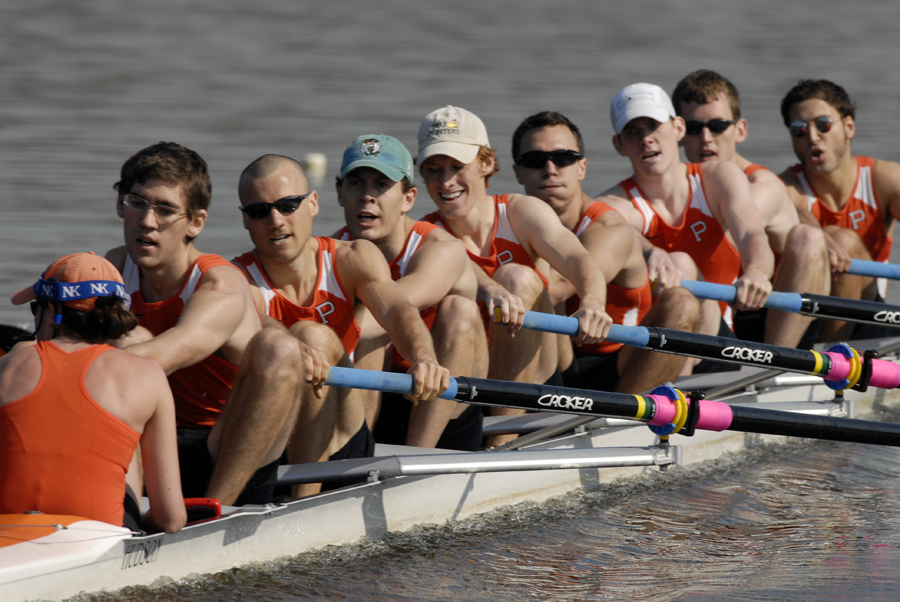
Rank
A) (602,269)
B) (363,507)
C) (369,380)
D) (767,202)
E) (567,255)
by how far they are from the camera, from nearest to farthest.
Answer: (369,380) → (363,507) → (567,255) → (602,269) → (767,202)

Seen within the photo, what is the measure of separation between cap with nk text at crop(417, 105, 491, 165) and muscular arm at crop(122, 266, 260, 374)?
60.4 inches

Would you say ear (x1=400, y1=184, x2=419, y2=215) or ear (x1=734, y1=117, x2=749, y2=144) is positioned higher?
ear (x1=734, y1=117, x2=749, y2=144)

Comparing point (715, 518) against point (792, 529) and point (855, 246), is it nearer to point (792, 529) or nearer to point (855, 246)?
point (792, 529)

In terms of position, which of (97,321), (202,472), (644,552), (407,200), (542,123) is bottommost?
(644,552)

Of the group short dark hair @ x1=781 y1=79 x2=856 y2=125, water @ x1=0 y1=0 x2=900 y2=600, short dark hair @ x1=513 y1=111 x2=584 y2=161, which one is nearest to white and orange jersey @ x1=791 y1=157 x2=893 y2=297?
short dark hair @ x1=781 y1=79 x2=856 y2=125

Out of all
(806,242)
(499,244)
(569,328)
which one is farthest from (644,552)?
(806,242)

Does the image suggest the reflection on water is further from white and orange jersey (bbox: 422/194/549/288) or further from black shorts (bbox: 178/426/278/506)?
white and orange jersey (bbox: 422/194/549/288)

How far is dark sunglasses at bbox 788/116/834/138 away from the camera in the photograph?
6.59 m

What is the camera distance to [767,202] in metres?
6.10

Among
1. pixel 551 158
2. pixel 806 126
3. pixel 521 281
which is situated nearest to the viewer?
pixel 521 281

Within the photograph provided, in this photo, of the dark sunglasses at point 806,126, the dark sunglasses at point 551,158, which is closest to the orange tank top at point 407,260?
the dark sunglasses at point 551,158

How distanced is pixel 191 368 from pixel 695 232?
3.09 metres

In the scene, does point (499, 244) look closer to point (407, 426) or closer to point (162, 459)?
point (407, 426)

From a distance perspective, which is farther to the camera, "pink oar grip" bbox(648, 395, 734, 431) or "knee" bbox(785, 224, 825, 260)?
"knee" bbox(785, 224, 825, 260)
